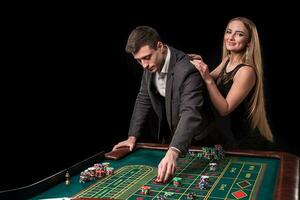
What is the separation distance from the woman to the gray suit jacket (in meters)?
0.30

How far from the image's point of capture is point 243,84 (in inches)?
133

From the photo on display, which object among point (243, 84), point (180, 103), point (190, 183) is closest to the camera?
point (190, 183)

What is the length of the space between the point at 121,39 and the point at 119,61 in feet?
0.94

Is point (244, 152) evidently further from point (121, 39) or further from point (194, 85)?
point (121, 39)

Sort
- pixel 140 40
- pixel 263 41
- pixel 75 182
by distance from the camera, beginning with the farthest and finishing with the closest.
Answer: pixel 263 41 < pixel 140 40 < pixel 75 182

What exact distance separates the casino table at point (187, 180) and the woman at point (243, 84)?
26.7 inches

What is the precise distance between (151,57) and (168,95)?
371 mm

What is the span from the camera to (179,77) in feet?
9.71

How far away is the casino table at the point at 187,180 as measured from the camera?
211 centimetres

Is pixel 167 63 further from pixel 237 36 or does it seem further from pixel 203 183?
pixel 203 183

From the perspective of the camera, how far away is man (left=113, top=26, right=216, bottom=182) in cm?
268

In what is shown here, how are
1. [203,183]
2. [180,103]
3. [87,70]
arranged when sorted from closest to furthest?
[203,183]
[180,103]
[87,70]

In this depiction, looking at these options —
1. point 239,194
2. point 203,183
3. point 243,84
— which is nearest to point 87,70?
point 243,84

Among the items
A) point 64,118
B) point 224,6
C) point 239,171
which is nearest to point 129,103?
point 64,118
